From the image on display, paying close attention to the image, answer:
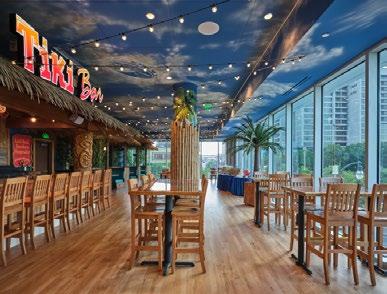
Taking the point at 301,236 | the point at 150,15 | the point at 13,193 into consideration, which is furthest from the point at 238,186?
the point at 13,193

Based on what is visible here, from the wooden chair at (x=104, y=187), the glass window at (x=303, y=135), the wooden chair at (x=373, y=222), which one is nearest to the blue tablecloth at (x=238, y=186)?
Answer: the glass window at (x=303, y=135)

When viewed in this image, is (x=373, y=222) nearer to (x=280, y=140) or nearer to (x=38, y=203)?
(x=38, y=203)

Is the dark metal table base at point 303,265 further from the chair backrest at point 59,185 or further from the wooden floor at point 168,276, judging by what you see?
the chair backrest at point 59,185

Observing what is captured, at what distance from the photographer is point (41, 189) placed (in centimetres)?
421

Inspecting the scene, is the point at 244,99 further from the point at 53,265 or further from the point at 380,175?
the point at 53,265

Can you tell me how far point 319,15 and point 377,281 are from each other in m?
3.41

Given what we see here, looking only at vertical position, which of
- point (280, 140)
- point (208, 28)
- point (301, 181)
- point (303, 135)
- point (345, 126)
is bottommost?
point (301, 181)

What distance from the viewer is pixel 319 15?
3.41 meters

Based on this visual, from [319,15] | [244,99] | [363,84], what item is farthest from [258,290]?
[244,99]

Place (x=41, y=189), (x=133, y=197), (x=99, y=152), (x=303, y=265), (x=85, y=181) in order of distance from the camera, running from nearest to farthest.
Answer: (x=133, y=197)
(x=303, y=265)
(x=41, y=189)
(x=85, y=181)
(x=99, y=152)

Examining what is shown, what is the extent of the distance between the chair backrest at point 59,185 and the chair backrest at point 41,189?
0.13 m

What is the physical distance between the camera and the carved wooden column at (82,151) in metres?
7.10

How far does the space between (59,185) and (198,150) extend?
266cm

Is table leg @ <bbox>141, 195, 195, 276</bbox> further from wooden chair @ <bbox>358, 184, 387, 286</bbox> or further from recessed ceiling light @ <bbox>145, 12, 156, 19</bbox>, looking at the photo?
recessed ceiling light @ <bbox>145, 12, 156, 19</bbox>
